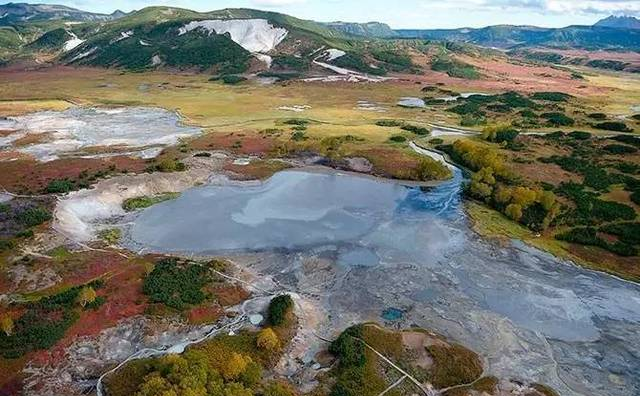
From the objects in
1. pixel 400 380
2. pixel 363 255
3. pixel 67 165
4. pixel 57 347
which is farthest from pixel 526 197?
pixel 67 165

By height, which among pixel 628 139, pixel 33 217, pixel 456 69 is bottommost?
pixel 33 217

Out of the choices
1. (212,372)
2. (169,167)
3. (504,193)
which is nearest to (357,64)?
(169,167)

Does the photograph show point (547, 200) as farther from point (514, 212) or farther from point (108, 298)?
point (108, 298)

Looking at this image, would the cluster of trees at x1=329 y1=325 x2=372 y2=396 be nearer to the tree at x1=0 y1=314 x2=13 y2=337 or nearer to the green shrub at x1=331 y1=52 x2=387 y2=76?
the tree at x1=0 y1=314 x2=13 y2=337

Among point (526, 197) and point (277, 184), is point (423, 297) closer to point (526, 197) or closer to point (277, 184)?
point (526, 197)

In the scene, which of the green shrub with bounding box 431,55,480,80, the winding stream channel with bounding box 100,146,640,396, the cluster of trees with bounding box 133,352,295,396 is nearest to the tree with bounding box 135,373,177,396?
the cluster of trees with bounding box 133,352,295,396

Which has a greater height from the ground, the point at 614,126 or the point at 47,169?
the point at 614,126

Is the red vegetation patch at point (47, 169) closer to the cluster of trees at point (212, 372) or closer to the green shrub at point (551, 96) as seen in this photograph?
the cluster of trees at point (212, 372)
